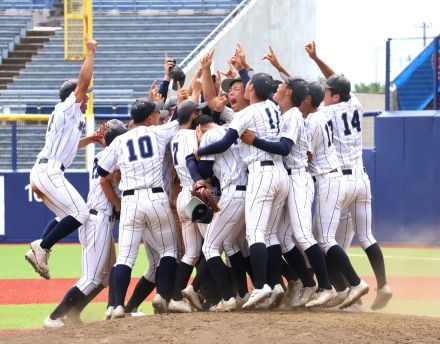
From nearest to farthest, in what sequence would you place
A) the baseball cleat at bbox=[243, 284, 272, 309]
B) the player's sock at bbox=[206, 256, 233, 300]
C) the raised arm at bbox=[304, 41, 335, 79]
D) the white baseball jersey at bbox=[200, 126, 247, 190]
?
1. the baseball cleat at bbox=[243, 284, 272, 309]
2. the player's sock at bbox=[206, 256, 233, 300]
3. the white baseball jersey at bbox=[200, 126, 247, 190]
4. the raised arm at bbox=[304, 41, 335, 79]

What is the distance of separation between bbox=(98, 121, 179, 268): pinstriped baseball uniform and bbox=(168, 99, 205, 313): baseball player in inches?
4.7

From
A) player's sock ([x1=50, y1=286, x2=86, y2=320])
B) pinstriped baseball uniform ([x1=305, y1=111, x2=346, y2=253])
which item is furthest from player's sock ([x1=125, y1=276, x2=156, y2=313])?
pinstriped baseball uniform ([x1=305, y1=111, x2=346, y2=253])

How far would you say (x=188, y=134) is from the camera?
7887 mm

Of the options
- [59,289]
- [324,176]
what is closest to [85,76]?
[324,176]

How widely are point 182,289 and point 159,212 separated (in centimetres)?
67

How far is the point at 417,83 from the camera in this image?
1733 cm

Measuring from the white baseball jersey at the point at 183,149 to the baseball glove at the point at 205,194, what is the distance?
1.22 feet

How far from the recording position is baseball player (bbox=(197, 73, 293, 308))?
748cm

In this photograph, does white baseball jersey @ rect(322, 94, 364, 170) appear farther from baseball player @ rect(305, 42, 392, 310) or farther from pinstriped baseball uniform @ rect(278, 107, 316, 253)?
pinstriped baseball uniform @ rect(278, 107, 316, 253)

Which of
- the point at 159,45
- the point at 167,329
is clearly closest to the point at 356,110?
the point at 167,329

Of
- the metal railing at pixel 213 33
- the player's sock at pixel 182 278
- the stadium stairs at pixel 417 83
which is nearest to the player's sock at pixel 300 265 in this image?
the player's sock at pixel 182 278

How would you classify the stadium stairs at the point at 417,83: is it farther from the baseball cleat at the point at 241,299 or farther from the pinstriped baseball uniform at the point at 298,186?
the baseball cleat at the point at 241,299

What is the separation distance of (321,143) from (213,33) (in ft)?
53.8

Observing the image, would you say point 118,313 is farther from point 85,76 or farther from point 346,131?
point 346,131
